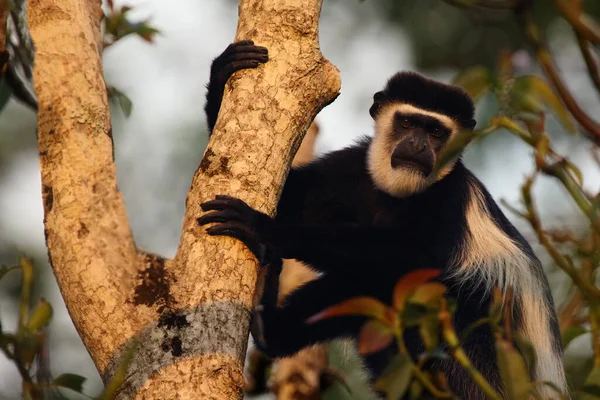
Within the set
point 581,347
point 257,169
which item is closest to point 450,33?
point 581,347

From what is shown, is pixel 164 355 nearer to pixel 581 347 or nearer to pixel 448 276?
pixel 448 276

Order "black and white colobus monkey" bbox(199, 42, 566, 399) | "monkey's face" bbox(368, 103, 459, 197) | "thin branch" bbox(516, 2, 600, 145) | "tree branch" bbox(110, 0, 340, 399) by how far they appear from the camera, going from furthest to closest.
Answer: "monkey's face" bbox(368, 103, 459, 197) < "black and white colobus monkey" bbox(199, 42, 566, 399) < "tree branch" bbox(110, 0, 340, 399) < "thin branch" bbox(516, 2, 600, 145)

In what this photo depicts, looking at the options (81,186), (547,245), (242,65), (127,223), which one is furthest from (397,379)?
(242,65)

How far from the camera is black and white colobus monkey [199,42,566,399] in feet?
9.30

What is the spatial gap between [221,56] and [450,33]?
6379 mm

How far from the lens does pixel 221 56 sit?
7.97 ft

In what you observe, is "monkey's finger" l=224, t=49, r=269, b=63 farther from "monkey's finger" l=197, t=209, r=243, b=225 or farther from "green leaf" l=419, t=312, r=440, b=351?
"green leaf" l=419, t=312, r=440, b=351

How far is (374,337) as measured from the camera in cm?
134

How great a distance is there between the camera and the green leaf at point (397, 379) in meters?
1.25

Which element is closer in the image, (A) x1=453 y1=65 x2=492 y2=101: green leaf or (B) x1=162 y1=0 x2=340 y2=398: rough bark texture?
(A) x1=453 y1=65 x2=492 y2=101: green leaf

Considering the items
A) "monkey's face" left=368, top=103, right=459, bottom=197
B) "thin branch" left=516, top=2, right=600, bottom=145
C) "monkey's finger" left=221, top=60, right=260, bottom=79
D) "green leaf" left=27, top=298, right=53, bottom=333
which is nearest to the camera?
"thin branch" left=516, top=2, right=600, bottom=145

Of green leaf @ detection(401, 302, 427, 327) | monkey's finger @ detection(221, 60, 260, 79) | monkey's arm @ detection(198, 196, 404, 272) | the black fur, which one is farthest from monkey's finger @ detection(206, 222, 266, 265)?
the black fur

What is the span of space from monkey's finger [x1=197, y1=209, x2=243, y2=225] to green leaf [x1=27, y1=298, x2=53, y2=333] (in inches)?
19.0

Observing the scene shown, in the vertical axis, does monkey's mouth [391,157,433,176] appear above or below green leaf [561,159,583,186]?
above
